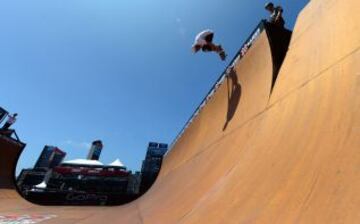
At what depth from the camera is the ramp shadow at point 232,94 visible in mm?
6020

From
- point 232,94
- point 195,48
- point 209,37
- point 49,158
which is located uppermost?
point 49,158

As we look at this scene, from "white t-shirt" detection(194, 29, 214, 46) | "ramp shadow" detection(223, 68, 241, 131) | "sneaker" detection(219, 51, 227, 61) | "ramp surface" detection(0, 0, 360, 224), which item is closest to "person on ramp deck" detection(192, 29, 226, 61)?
"white t-shirt" detection(194, 29, 214, 46)

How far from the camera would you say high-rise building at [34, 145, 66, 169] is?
7406 centimetres

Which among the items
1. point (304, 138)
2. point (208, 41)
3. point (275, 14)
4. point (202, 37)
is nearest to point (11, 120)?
point (202, 37)

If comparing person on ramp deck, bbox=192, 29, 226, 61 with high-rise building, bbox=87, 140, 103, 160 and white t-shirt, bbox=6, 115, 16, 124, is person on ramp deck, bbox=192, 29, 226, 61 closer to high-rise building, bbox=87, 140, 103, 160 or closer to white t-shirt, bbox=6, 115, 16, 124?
white t-shirt, bbox=6, 115, 16, 124

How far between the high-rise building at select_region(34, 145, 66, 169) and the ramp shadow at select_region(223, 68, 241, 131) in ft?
254

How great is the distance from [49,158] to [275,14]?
87433 millimetres

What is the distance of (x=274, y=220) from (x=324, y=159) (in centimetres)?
61

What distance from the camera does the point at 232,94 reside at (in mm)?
6742

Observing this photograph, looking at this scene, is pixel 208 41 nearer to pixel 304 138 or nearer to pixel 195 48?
pixel 195 48

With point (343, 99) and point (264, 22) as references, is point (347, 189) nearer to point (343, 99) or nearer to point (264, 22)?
point (343, 99)

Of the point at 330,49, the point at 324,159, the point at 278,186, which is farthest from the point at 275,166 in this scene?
the point at 330,49

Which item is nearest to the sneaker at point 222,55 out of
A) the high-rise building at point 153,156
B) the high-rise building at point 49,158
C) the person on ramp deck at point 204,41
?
the person on ramp deck at point 204,41

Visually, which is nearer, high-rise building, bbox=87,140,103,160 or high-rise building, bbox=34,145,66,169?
high-rise building, bbox=87,140,103,160
